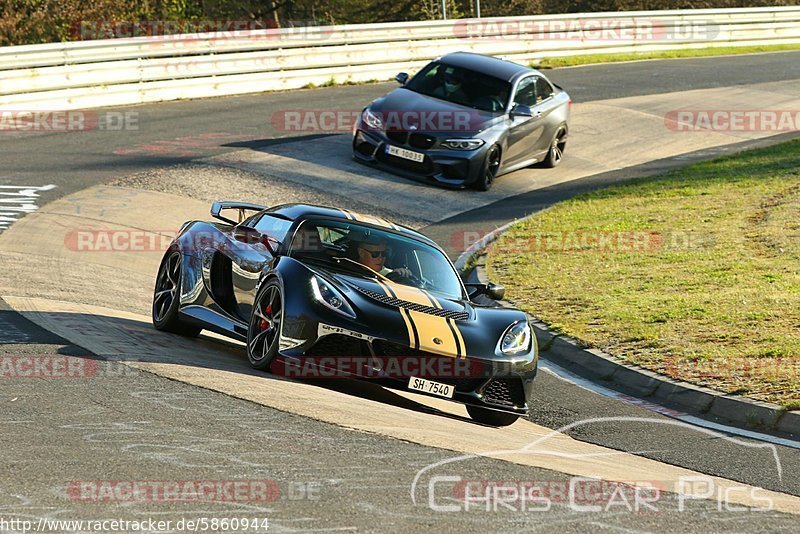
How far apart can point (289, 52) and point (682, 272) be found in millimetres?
15032

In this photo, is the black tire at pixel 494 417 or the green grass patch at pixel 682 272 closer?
the black tire at pixel 494 417

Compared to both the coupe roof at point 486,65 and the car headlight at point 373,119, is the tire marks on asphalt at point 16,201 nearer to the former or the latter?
the car headlight at point 373,119

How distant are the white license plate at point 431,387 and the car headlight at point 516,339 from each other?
58 centimetres

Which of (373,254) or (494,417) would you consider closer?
(494,417)

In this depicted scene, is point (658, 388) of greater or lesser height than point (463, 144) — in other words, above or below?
below

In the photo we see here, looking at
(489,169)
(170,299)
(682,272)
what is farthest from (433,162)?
(170,299)

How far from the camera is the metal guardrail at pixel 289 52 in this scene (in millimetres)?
23078

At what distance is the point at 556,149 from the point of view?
74.5 ft

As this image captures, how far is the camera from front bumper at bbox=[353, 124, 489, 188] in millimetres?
19781

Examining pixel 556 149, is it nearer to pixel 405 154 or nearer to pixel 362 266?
pixel 405 154

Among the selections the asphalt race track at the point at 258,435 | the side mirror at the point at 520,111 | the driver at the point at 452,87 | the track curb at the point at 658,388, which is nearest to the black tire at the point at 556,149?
the side mirror at the point at 520,111

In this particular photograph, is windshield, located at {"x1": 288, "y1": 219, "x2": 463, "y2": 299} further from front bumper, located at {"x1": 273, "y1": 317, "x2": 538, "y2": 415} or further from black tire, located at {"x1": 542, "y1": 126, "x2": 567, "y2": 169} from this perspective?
black tire, located at {"x1": 542, "y1": 126, "x2": 567, "y2": 169}

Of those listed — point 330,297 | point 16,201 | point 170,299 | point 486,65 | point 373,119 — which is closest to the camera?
point 330,297

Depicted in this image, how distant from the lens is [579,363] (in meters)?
11.5
